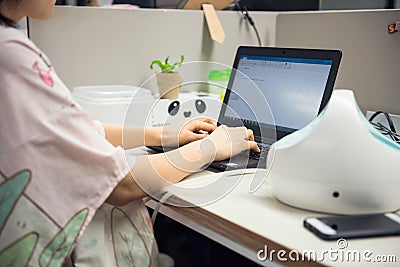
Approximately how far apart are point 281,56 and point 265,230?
596 mm

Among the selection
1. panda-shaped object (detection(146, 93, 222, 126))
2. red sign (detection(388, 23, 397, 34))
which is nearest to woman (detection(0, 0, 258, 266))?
panda-shaped object (detection(146, 93, 222, 126))

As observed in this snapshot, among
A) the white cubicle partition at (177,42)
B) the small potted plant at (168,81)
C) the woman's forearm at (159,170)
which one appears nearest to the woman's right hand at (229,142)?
the woman's forearm at (159,170)

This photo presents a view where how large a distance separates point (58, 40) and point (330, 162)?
93cm

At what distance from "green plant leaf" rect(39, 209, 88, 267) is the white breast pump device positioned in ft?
1.10

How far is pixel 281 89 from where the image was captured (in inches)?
48.6

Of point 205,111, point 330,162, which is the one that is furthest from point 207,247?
point 330,162

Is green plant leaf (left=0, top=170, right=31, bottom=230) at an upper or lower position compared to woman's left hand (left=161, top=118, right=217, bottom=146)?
upper

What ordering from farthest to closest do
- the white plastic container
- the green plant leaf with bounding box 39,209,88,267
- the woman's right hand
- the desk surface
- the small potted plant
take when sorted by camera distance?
the small potted plant < the white plastic container < the woman's right hand < the green plant leaf with bounding box 39,209,88,267 < the desk surface

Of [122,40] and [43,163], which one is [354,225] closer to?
[43,163]

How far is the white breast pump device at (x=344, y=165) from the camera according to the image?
79 centimetres

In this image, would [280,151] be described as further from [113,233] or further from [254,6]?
[254,6]

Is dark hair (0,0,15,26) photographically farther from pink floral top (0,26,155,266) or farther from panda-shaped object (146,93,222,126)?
panda-shaped object (146,93,222,126)

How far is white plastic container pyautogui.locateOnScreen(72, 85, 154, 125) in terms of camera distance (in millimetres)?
1405

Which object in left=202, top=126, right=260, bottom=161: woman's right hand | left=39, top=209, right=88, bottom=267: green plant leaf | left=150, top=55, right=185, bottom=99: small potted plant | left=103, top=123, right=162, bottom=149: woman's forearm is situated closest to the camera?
left=39, top=209, right=88, bottom=267: green plant leaf
